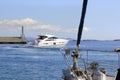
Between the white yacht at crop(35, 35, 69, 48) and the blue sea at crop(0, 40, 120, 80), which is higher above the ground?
the blue sea at crop(0, 40, 120, 80)

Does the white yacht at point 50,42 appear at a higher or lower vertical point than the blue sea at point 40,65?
lower

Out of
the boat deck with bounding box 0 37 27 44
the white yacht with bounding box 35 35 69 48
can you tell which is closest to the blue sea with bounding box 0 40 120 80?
the boat deck with bounding box 0 37 27 44

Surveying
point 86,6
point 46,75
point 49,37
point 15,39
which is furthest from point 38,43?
Result: point 86,6

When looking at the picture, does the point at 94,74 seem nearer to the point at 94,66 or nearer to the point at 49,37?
the point at 94,66

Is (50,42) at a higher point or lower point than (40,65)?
lower

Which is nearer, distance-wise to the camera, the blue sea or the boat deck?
the blue sea

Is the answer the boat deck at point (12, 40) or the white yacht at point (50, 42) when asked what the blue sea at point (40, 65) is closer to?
the boat deck at point (12, 40)

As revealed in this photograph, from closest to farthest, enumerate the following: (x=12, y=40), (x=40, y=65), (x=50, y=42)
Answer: (x=40, y=65) → (x=12, y=40) → (x=50, y=42)

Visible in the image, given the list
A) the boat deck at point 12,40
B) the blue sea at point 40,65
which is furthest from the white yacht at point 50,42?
the blue sea at point 40,65

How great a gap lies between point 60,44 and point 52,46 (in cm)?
245

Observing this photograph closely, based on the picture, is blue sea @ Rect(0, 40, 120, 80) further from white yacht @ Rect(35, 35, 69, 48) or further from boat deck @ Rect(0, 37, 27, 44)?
white yacht @ Rect(35, 35, 69, 48)

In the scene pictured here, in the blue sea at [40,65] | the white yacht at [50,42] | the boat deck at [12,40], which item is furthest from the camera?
the white yacht at [50,42]

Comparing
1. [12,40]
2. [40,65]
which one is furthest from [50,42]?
[40,65]

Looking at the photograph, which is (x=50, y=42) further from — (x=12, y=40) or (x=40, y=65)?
(x=40, y=65)
